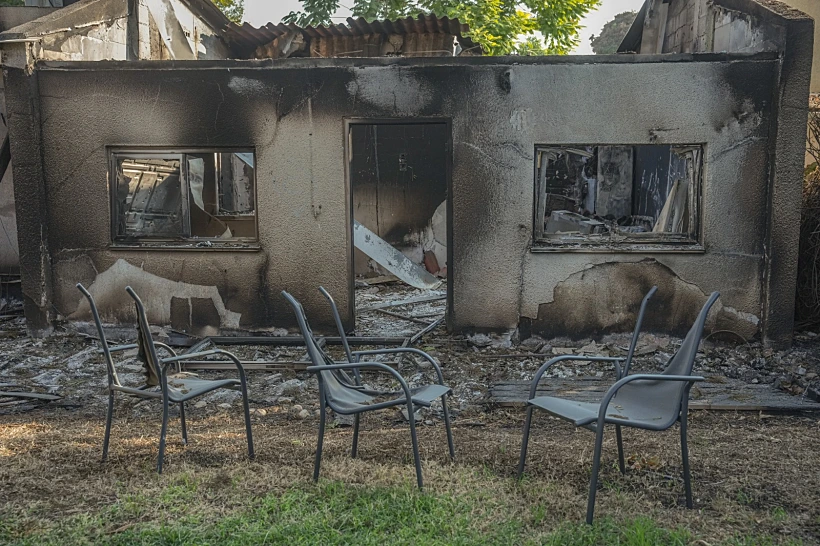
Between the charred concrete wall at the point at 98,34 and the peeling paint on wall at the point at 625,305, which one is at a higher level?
the charred concrete wall at the point at 98,34

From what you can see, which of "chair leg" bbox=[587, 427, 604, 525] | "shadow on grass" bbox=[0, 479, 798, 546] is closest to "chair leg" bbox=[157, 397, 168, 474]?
"shadow on grass" bbox=[0, 479, 798, 546]

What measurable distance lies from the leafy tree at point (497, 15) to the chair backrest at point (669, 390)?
1363 cm

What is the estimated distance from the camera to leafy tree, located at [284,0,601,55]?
1750 centimetres

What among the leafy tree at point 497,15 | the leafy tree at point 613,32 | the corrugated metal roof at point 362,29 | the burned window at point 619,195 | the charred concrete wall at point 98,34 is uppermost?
the leafy tree at point 613,32

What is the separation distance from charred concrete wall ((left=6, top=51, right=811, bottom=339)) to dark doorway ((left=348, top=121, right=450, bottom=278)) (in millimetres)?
5485

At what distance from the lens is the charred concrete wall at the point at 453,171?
25.1 feet

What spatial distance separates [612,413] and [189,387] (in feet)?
8.35

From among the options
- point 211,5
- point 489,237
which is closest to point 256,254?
point 489,237

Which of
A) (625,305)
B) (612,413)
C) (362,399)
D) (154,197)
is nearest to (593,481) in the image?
(612,413)

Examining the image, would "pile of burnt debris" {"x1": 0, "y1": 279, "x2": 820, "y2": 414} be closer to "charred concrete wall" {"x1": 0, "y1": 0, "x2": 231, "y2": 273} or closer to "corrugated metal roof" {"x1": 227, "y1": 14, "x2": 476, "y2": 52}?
"charred concrete wall" {"x1": 0, "y1": 0, "x2": 231, "y2": 273}

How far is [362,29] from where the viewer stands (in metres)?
11.2

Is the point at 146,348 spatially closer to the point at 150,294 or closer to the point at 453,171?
the point at 150,294

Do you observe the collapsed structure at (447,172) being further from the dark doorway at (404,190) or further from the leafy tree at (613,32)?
the leafy tree at (613,32)

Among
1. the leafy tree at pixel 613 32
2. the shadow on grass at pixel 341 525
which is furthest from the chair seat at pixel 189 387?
the leafy tree at pixel 613 32
